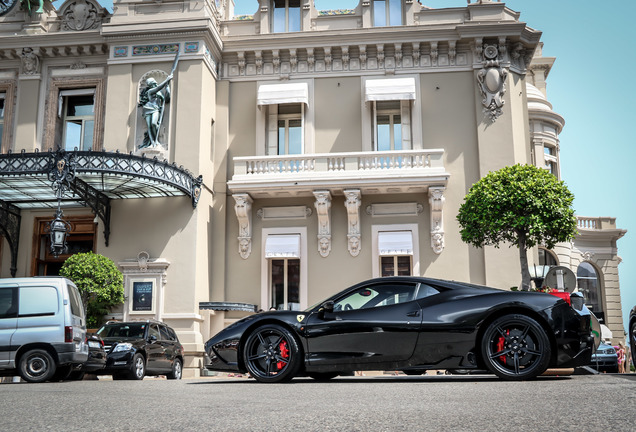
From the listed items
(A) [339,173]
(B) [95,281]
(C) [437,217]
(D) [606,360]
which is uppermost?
(A) [339,173]

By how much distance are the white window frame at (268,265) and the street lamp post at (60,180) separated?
643 cm

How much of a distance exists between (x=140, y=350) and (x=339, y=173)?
9.45 m

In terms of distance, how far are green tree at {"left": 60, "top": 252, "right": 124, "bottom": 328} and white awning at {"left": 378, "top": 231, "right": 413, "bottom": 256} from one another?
8.17m

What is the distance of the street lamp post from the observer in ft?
58.3

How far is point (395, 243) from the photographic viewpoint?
853 inches

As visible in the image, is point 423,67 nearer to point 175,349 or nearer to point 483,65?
point 483,65

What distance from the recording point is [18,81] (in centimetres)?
2350

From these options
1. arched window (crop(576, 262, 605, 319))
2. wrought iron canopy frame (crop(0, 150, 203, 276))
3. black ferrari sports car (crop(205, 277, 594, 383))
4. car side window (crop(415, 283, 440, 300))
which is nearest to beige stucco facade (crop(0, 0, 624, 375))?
wrought iron canopy frame (crop(0, 150, 203, 276))

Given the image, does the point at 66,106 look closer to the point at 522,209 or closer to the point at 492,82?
the point at 492,82

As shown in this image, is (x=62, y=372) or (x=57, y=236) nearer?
(x=62, y=372)

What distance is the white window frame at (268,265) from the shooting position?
858 inches

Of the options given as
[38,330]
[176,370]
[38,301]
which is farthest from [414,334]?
[176,370]

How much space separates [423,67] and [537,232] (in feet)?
26.5

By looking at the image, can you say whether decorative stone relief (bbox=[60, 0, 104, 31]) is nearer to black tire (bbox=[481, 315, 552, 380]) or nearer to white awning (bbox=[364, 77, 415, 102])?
white awning (bbox=[364, 77, 415, 102])
